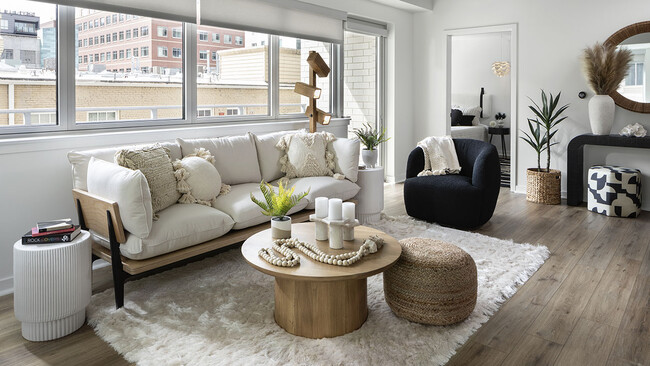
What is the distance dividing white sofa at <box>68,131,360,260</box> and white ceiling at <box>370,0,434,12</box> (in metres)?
2.59

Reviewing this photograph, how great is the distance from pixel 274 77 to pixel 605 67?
3.47 m

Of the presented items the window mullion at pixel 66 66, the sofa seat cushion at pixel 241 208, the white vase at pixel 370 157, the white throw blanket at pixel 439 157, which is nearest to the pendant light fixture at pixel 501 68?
the white throw blanket at pixel 439 157

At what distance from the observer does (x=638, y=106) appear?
528 cm

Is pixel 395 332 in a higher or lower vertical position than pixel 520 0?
lower

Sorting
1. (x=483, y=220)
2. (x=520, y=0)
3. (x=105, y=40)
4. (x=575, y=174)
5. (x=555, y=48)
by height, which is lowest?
(x=483, y=220)

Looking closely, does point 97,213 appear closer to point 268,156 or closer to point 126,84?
point 126,84

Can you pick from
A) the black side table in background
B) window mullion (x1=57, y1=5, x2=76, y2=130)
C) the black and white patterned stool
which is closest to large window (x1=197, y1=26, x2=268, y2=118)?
Answer: window mullion (x1=57, y1=5, x2=76, y2=130)

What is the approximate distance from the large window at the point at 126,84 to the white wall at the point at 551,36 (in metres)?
3.95

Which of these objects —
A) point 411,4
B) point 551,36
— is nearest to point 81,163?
point 411,4

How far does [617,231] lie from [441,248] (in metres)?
2.69

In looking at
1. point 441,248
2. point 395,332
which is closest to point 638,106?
point 441,248

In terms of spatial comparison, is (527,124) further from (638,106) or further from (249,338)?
(249,338)

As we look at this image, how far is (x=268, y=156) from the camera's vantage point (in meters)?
4.27

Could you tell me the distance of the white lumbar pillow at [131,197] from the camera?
271 centimetres
